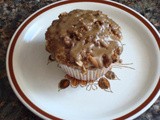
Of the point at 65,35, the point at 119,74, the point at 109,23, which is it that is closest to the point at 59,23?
the point at 65,35

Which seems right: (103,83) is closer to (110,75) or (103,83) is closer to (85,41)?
(110,75)

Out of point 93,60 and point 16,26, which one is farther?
point 16,26

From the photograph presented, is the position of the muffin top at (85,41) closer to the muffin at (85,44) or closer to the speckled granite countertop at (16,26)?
the muffin at (85,44)

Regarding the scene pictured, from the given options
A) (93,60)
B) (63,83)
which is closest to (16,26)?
(63,83)

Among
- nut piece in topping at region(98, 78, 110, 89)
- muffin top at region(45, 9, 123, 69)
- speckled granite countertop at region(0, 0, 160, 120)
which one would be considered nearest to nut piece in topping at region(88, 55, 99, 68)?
muffin top at region(45, 9, 123, 69)

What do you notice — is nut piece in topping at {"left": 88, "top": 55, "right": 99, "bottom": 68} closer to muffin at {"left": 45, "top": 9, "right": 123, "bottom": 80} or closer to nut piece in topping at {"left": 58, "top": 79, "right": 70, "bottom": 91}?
muffin at {"left": 45, "top": 9, "right": 123, "bottom": 80}
